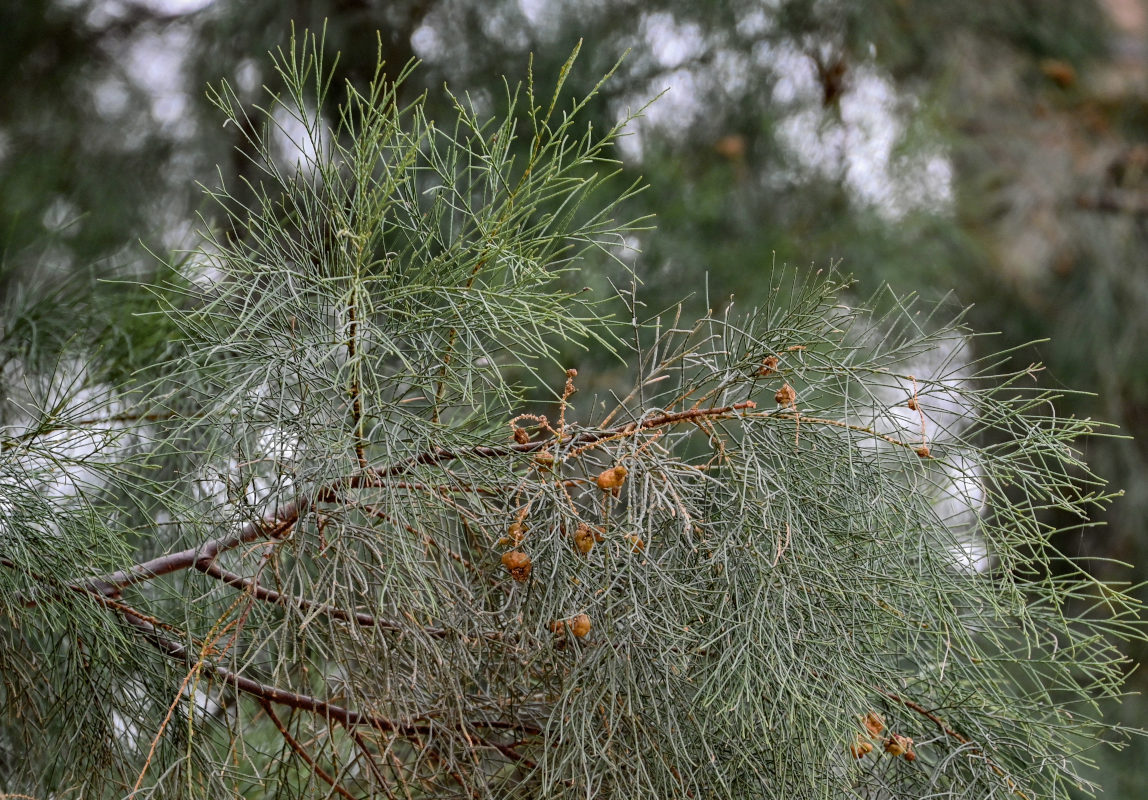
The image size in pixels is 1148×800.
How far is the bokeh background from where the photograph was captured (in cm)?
215

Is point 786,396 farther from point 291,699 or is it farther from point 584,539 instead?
point 291,699

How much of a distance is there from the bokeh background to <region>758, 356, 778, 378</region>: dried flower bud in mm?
1011

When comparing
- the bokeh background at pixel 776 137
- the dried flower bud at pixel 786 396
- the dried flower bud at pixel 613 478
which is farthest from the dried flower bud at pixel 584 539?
the bokeh background at pixel 776 137

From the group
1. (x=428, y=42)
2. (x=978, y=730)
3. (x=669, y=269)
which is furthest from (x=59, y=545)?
(x=428, y=42)

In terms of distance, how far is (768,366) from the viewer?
70 cm

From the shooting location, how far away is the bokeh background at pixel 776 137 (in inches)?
84.5

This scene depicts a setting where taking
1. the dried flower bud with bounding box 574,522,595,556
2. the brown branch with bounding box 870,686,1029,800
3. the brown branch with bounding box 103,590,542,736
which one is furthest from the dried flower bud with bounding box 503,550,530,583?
the brown branch with bounding box 870,686,1029,800

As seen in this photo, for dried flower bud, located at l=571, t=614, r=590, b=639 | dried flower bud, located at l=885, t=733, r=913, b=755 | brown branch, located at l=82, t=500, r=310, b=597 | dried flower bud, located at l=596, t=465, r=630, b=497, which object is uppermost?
brown branch, located at l=82, t=500, r=310, b=597

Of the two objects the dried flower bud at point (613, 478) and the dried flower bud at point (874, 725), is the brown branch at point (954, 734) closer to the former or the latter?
the dried flower bud at point (874, 725)

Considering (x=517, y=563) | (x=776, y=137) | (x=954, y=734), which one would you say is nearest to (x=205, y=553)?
(x=517, y=563)

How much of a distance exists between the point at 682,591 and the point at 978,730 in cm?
27

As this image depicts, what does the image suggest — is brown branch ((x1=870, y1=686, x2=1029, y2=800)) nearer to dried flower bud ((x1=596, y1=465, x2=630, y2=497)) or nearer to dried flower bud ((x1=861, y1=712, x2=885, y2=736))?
dried flower bud ((x1=861, y1=712, x2=885, y2=736))

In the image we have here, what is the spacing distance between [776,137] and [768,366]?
1976 mm

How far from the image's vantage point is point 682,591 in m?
0.65
